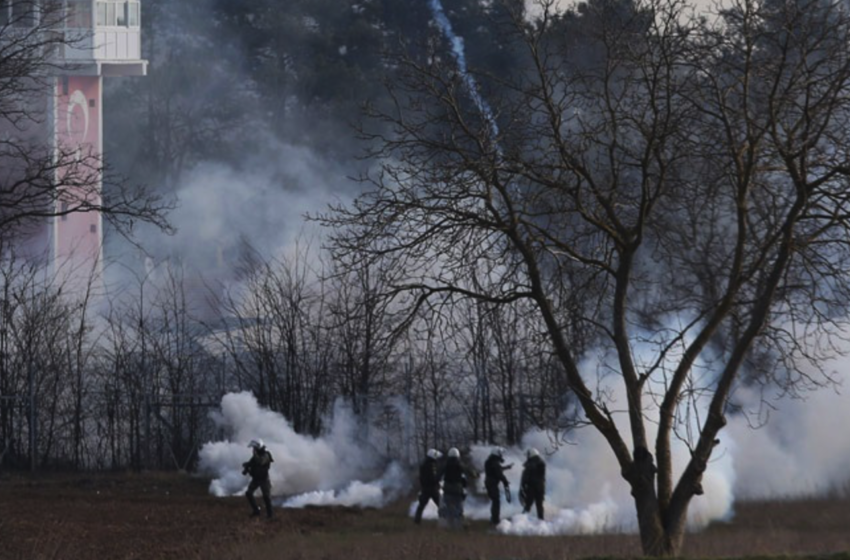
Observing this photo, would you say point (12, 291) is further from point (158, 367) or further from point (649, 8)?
point (649, 8)

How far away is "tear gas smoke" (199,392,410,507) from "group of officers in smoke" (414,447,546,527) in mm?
5704

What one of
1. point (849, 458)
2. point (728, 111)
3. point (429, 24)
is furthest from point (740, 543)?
point (429, 24)

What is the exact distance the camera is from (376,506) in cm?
3053

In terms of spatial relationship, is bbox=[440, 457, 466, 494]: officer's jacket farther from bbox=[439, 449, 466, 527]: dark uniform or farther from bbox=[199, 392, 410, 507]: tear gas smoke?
bbox=[199, 392, 410, 507]: tear gas smoke

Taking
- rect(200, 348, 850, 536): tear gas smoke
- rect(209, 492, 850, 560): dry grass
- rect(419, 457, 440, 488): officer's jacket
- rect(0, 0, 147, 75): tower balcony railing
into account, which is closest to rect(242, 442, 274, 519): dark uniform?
rect(209, 492, 850, 560): dry grass

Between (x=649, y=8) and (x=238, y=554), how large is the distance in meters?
9.35

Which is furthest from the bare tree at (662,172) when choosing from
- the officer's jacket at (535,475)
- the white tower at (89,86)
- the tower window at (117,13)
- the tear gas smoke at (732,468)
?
the tower window at (117,13)

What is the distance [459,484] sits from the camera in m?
24.8

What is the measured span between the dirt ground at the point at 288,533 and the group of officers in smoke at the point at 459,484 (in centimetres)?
45

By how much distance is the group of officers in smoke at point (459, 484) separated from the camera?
24.8 metres

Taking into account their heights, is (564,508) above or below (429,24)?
below

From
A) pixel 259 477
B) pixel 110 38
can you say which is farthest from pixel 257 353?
pixel 110 38

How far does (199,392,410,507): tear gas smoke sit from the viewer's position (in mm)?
32406

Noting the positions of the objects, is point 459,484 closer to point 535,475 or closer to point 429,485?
point 429,485
